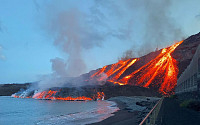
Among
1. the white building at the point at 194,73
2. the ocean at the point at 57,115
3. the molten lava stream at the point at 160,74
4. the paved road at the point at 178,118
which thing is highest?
the molten lava stream at the point at 160,74

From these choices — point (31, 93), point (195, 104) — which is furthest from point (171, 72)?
point (195, 104)

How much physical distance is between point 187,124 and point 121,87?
119440 millimetres

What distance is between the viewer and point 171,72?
555 ft

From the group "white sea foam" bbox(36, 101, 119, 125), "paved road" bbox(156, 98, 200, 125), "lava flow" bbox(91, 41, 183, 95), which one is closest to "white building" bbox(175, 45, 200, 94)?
"paved road" bbox(156, 98, 200, 125)

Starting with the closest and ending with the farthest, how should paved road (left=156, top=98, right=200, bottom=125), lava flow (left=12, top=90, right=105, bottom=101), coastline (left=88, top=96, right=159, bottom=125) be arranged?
1. paved road (left=156, top=98, right=200, bottom=125)
2. coastline (left=88, top=96, right=159, bottom=125)
3. lava flow (left=12, top=90, right=105, bottom=101)

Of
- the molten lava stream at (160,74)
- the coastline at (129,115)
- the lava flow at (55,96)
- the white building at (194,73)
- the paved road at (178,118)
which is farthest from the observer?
the molten lava stream at (160,74)

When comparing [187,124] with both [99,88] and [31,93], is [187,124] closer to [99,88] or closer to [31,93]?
[99,88]

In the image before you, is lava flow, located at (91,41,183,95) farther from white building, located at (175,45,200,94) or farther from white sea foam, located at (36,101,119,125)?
white sea foam, located at (36,101,119,125)

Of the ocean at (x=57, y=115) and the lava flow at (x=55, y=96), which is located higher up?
the ocean at (x=57, y=115)

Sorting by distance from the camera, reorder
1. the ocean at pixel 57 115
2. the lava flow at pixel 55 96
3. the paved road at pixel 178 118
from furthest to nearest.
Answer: the lava flow at pixel 55 96
the ocean at pixel 57 115
the paved road at pixel 178 118

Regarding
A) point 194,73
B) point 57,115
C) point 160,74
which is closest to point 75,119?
point 57,115

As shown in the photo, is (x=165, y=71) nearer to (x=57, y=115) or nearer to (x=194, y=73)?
(x=194, y=73)

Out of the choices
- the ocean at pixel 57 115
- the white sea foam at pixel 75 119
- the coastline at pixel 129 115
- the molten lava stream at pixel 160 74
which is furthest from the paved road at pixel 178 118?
the molten lava stream at pixel 160 74

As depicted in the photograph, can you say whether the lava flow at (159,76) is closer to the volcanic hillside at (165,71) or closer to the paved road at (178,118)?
the volcanic hillside at (165,71)
